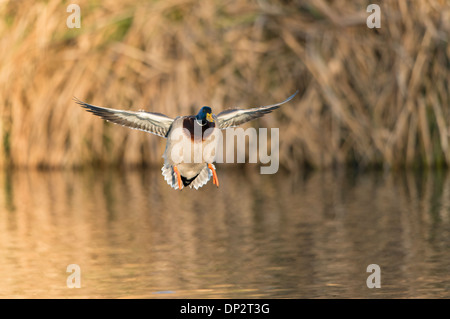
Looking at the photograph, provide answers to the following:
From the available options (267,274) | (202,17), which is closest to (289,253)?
(267,274)

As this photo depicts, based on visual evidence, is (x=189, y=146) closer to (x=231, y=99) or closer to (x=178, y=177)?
(x=178, y=177)

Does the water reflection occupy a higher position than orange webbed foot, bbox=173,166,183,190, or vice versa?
orange webbed foot, bbox=173,166,183,190

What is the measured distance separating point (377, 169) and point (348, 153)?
716mm

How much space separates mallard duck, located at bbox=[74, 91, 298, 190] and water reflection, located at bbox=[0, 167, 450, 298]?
0.94 m

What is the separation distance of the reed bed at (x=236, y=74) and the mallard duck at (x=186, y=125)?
29.1ft

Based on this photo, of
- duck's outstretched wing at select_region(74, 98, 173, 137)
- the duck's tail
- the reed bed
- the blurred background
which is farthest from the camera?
the reed bed

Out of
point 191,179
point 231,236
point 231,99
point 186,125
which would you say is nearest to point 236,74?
point 231,99

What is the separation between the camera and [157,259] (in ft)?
31.0

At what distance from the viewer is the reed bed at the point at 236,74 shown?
1716cm

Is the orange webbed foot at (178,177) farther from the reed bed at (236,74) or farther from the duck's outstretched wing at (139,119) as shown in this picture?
the reed bed at (236,74)

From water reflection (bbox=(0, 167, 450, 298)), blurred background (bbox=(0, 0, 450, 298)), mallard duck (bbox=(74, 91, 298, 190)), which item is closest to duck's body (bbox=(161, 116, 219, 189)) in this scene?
mallard duck (bbox=(74, 91, 298, 190))

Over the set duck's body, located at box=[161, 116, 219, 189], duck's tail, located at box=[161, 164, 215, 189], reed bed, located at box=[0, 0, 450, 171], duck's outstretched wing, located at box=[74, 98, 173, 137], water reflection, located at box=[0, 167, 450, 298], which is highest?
reed bed, located at box=[0, 0, 450, 171]

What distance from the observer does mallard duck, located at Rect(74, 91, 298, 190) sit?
319 inches

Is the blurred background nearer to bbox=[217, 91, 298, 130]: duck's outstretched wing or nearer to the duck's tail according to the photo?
the duck's tail
